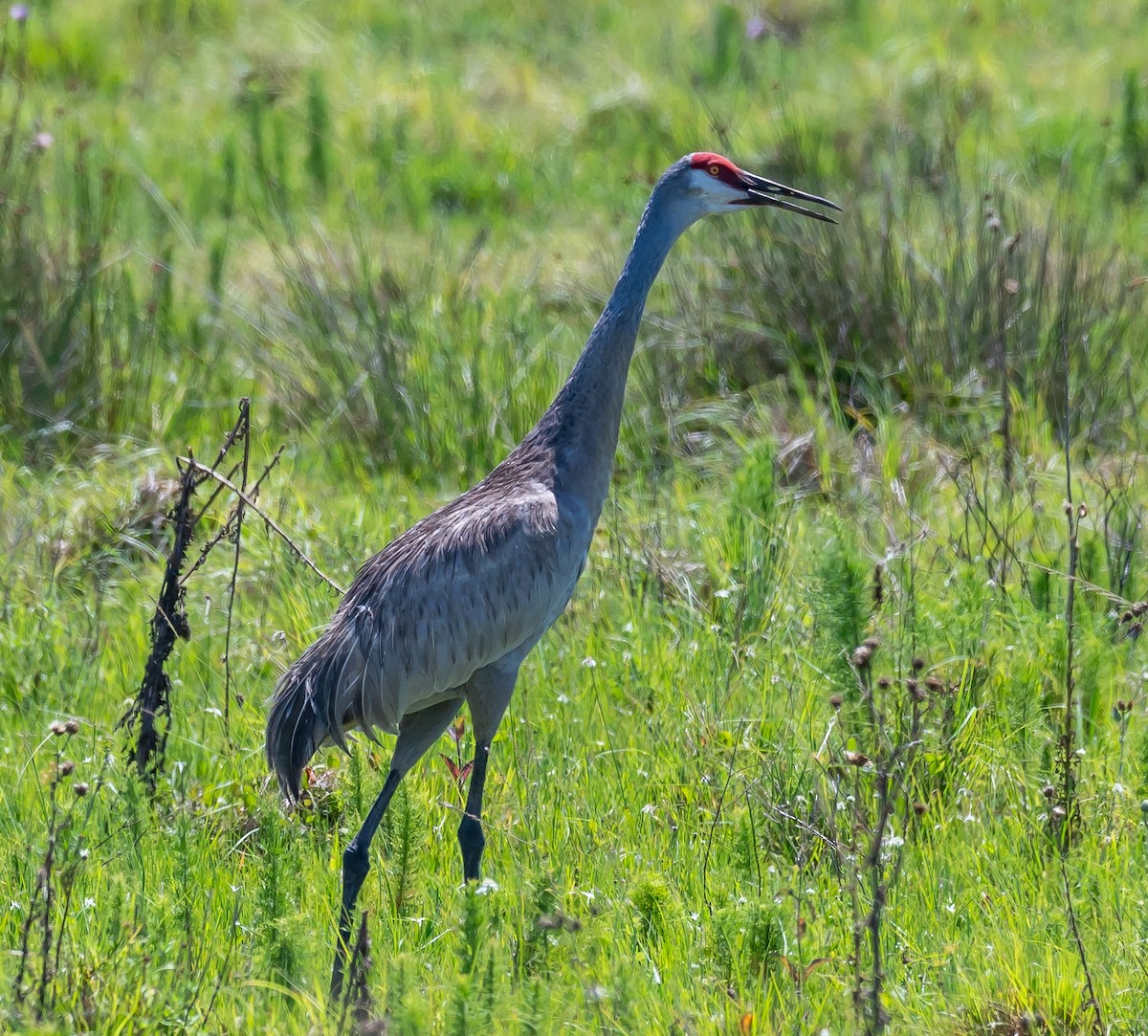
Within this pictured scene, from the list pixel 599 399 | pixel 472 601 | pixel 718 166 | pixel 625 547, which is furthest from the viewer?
pixel 625 547

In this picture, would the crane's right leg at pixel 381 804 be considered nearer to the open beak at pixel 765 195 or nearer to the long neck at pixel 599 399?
the long neck at pixel 599 399

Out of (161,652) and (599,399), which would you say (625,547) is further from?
(161,652)

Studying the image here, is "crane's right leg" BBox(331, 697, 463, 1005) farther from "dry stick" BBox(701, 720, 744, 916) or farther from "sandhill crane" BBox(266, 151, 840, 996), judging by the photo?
"dry stick" BBox(701, 720, 744, 916)

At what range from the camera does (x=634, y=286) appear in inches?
174

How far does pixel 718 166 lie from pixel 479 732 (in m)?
1.73

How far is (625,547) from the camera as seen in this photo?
5500 mm

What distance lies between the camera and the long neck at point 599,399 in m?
4.36

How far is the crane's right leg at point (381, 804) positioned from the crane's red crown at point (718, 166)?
5.41 feet

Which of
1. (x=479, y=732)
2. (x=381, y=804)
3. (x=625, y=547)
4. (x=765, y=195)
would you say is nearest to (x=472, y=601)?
(x=479, y=732)

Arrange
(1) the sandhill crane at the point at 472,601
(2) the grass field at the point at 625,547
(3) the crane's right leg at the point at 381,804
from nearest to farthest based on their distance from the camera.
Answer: (2) the grass field at the point at 625,547 → (3) the crane's right leg at the point at 381,804 → (1) the sandhill crane at the point at 472,601

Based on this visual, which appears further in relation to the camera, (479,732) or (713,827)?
(479,732)

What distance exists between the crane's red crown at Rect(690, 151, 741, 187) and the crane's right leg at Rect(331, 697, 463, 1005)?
64.9 inches

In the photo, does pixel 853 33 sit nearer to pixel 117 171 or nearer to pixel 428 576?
pixel 117 171

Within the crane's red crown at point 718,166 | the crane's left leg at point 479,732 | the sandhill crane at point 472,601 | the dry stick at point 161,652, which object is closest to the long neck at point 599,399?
the sandhill crane at point 472,601
